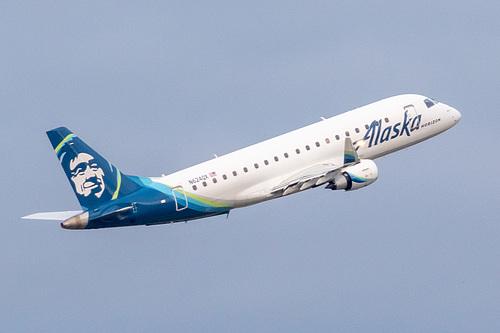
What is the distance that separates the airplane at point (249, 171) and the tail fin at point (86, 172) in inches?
2.9

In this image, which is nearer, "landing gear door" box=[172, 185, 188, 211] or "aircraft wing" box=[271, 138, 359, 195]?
"landing gear door" box=[172, 185, 188, 211]

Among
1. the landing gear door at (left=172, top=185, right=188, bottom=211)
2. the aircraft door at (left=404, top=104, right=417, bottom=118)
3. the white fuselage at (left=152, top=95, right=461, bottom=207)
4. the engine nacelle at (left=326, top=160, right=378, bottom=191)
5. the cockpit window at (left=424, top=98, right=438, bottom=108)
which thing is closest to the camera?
the landing gear door at (left=172, top=185, right=188, bottom=211)

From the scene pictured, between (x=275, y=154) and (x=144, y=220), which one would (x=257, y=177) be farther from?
(x=144, y=220)

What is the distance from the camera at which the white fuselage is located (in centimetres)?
10188

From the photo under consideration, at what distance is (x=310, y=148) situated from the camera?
345ft

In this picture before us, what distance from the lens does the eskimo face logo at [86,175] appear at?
323ft

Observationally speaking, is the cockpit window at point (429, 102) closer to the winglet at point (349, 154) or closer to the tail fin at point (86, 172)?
the winglet at point (349, 154)

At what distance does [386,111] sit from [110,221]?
25275 mm

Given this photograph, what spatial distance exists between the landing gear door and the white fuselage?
0.42m

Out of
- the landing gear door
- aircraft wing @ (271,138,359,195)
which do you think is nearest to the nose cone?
the landing gear door

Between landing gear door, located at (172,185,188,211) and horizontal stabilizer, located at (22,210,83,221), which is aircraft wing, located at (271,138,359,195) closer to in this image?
landing gear door, located at (172,185,188,211)

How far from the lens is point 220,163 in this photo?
102 metres

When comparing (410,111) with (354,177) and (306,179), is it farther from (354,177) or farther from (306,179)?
(306,179)

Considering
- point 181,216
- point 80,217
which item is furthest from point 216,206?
point 80,217
